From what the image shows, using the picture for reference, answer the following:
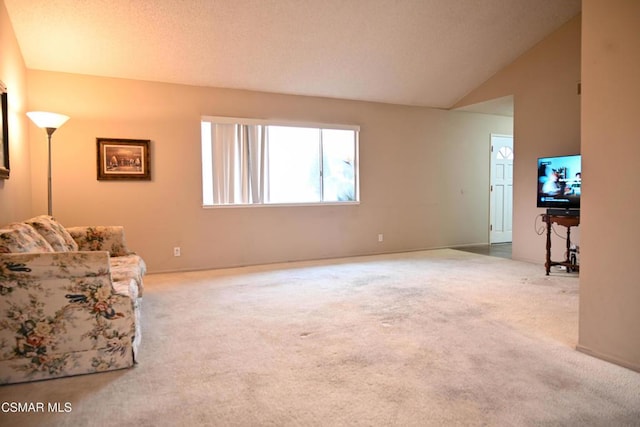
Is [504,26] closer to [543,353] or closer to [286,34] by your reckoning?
[286,34]

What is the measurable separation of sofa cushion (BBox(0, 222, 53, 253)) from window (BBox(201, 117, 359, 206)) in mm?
2607

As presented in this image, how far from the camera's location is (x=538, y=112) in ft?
17.5

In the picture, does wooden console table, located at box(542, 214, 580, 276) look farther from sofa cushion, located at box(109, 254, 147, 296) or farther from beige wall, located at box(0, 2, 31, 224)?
beige wall, located at box(0, 2, 31, 224)

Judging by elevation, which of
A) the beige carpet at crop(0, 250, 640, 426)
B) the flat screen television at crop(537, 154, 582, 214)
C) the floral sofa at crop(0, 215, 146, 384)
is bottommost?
the beige carpet at crop(0, 250, 640, 426)

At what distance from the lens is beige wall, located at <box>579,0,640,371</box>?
7.14ft

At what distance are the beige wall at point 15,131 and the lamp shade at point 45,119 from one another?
0.17 metres

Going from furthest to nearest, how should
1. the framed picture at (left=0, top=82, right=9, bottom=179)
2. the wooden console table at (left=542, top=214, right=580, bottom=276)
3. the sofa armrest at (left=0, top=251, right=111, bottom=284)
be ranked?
the wooden console table at (left=542, top=214, right=580, bottom=276), the framed picture at (left=0, top=82, right=9, bottom=179), the sofa armrest at (left=0, top=251, right=111, bottom=284)

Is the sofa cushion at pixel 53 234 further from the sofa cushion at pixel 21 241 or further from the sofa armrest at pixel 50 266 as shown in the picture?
the sofa armrest at pixel 50 266

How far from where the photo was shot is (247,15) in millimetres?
4066

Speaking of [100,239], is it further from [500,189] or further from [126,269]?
[500,189]

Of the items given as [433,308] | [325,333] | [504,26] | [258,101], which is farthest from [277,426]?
[504,26]

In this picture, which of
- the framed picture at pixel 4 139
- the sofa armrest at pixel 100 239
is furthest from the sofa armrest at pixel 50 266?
the sofa armrest at pixel 100 239

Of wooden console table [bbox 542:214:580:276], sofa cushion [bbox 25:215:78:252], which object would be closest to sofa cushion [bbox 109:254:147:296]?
sofa cushion [bbox 25:215:78:252]

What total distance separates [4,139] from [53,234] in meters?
0.97
